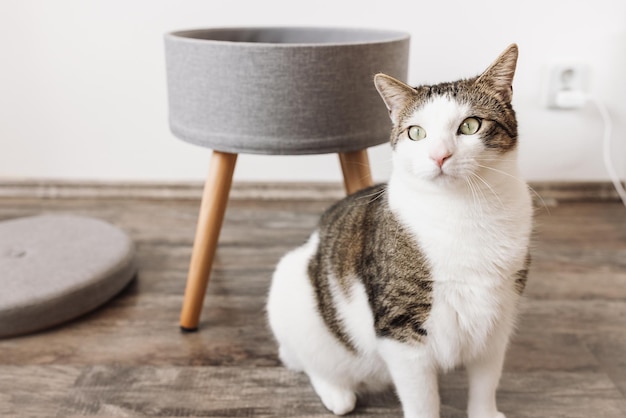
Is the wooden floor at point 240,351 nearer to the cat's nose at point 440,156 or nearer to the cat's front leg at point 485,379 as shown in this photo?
the cat's front leg at point 485,379

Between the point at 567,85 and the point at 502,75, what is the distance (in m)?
1.17

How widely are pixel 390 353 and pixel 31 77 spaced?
1.49 meters

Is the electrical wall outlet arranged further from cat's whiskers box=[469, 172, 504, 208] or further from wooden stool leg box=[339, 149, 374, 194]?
cat's whiskers box=[469, 172, 504, 208]

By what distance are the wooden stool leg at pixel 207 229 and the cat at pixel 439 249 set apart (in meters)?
0.34

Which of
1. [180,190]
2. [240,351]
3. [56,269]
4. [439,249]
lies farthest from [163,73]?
[439,249]

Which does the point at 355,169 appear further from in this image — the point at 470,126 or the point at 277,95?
the point at 470,126

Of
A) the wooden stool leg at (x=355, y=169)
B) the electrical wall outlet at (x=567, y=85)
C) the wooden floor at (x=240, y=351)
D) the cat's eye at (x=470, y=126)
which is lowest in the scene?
the wooden floor at (x=240, y=351)

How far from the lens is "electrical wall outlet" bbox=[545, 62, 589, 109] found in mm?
1785

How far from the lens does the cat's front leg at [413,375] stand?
0.84 meters

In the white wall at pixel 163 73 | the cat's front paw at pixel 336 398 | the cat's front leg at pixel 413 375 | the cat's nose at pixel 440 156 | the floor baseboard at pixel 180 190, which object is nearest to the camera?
the cat's nose at pixel 440 156

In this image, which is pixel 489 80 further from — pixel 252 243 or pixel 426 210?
pixel 252 243

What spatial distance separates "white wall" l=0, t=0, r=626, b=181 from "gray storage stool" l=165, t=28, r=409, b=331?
24.7 inches

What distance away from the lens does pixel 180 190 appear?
194 centimetres

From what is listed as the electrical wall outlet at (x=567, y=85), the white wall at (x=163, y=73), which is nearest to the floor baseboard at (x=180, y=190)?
the white wall at (x=163, y=73)
